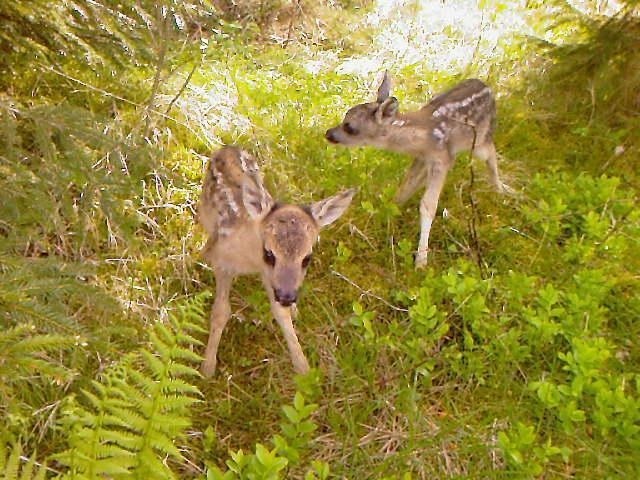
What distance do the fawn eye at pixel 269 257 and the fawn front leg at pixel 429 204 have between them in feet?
4.24

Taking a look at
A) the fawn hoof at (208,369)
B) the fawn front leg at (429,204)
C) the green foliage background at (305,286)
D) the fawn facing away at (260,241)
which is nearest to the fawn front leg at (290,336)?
the fawn facing away at (260,241)

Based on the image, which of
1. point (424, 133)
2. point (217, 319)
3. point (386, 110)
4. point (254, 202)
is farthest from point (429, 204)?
point (217, 319)

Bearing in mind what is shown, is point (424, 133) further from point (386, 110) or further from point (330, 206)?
point (330, 206)

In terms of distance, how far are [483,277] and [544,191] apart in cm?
112

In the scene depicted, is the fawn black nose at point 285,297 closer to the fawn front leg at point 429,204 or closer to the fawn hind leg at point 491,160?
the fawn front leg at point 429,204

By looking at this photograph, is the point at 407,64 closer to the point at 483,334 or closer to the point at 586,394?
the point at 483,334

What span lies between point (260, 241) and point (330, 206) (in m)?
0.43

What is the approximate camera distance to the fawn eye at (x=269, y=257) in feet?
12.6

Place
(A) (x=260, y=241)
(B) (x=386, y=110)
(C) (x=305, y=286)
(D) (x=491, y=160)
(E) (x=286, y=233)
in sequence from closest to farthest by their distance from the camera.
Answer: (E) (x=286, y=233), (A) (x=260, y=241), (C) (x=305, y=286), (B) (x=386, y=110), (D) (x=491, y=160)

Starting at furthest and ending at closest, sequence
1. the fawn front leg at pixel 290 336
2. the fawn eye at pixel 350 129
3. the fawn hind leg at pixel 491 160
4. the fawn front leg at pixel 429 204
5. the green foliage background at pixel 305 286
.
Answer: the fawn hind leg at pixel 491 160
the fawn eye at pixel 350 129
the fawn front leg at pixel 429 204
the fawn front leg at pixel 290 336
the green foliage background at pixel 305 286

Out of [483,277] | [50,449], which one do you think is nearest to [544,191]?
[483,277]

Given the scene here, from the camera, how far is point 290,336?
160 inches

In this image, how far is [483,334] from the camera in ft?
13.8

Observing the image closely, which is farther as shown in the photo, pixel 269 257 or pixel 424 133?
pixel 424 133
